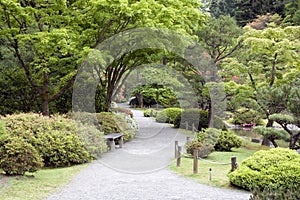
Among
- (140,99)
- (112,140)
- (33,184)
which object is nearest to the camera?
(33,184)

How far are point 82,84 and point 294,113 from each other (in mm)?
8737

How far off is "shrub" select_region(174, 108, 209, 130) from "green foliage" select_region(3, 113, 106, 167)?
28.2 feet

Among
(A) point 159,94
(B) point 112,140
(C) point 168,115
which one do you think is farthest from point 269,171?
(C) point 168,115

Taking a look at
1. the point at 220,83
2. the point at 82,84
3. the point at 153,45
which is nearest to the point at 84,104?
the point at 82,84

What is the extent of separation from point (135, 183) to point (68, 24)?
7489 millimetres

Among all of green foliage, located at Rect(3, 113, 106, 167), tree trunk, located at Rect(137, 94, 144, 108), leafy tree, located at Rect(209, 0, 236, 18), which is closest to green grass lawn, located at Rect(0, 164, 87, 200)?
green foliage, located at Rect(3, 113, 106, 167)

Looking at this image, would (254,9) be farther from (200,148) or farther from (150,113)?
(200,148)

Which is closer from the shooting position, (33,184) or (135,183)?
(33,184)

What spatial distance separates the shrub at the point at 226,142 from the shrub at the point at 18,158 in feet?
23.9

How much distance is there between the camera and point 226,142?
1320cm

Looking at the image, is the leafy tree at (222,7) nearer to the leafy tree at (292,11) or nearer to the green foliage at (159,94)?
the leafy tree at (292,11)

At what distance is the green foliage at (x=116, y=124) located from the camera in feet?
45.8

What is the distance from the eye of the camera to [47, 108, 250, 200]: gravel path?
6984 millimetres

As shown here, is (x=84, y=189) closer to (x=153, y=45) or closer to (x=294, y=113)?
(x=294, y=113)
